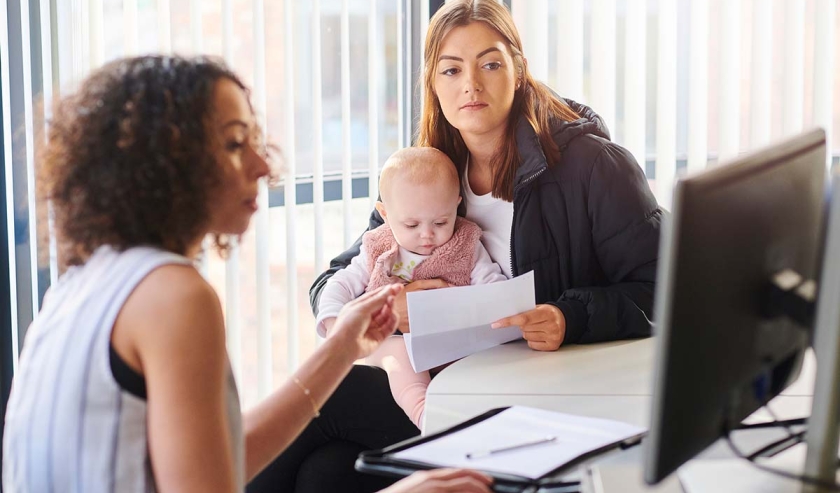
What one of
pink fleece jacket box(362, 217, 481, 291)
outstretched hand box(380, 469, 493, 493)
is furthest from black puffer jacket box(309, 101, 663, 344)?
outstretched hand box(380, 469, 493, 493)

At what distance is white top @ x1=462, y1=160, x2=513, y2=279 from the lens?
2.29 meters

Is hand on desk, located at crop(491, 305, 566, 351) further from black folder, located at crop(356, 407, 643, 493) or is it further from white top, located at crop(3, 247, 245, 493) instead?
white top, located at crop(3, 247, 245, 493)

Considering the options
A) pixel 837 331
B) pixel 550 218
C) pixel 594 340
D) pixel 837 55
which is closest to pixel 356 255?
pixel 550 218

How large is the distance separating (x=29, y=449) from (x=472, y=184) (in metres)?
1.45

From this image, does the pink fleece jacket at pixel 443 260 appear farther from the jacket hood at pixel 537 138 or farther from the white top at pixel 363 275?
the jacket hood at pixel 537 138

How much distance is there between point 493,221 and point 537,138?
0.23 meters

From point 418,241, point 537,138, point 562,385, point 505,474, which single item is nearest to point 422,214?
point 418,241

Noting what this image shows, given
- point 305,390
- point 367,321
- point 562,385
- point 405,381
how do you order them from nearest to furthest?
point 305,390, point 367,321, point 562,385, point 405,381

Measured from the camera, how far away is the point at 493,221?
2.33m

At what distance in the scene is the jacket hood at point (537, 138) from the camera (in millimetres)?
2195

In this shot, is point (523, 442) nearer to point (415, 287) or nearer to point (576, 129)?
point (415, 287)

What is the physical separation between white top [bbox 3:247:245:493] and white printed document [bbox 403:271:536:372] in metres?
0.77

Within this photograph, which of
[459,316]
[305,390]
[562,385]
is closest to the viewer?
[305,390]

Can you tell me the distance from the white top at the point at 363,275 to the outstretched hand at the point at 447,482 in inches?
41.6
